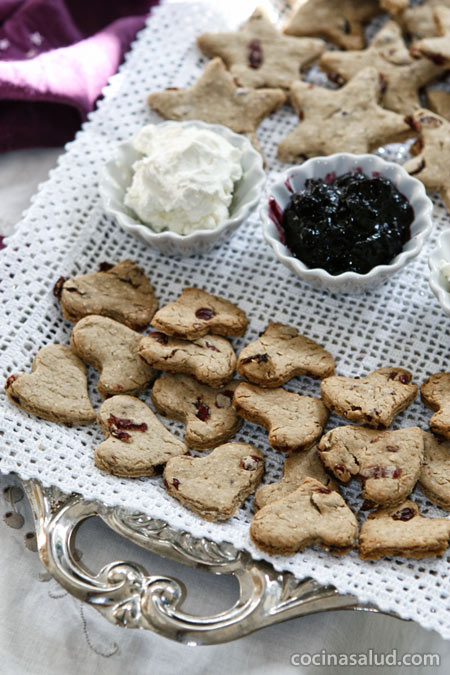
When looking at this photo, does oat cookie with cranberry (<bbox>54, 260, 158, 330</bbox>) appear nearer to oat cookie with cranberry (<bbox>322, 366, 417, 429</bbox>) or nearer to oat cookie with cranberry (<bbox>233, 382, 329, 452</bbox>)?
oat cookie with cranberry (<bbox>233, 382, 329, 452</bbox>)

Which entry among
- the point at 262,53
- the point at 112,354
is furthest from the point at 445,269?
the point at 262,53

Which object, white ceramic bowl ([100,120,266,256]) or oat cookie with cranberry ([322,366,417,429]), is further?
white ceramic bowl ([100,120,266,256])

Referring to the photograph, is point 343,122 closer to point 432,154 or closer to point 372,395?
point 432,154

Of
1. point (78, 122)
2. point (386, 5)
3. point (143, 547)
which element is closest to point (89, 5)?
point (78, 122)

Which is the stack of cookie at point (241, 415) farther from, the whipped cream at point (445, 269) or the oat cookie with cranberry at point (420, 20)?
the oat cookie with cranberry at point (420, 20)

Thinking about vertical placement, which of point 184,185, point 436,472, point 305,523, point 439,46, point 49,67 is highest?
point 49,67

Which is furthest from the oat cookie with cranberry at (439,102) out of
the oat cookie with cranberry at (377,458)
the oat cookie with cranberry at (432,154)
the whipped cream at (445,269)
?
the oat cookie with cranberry at (377,458)

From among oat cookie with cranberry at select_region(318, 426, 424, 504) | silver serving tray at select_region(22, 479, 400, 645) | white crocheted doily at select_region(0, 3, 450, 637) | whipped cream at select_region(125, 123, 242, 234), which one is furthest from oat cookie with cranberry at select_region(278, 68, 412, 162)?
silver serving tray at select_region(22, 479, 400, 645)
